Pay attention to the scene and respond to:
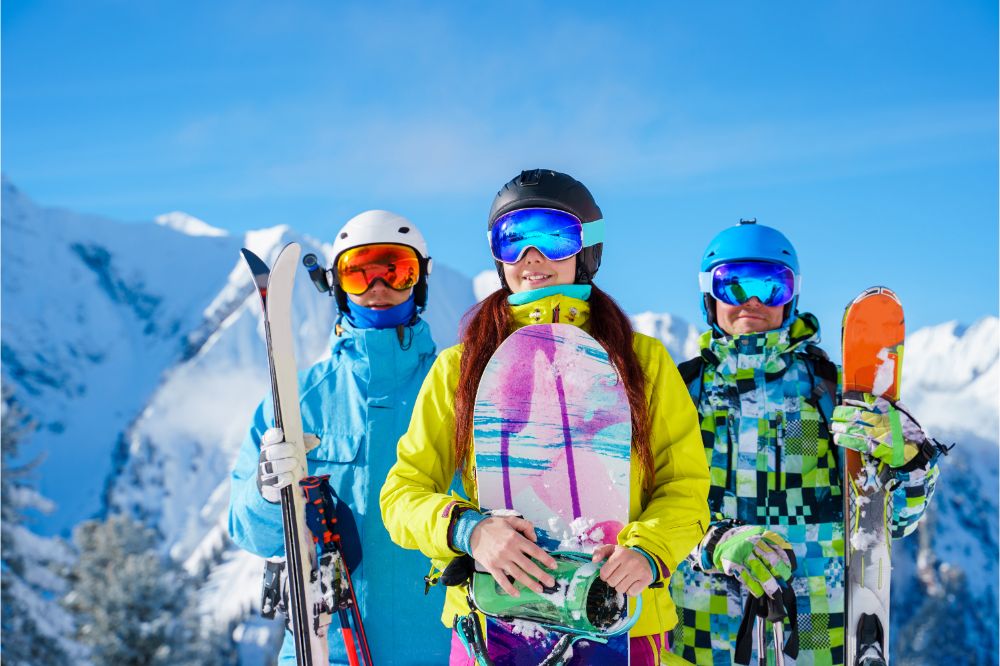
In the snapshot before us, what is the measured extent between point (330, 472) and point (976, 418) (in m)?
143

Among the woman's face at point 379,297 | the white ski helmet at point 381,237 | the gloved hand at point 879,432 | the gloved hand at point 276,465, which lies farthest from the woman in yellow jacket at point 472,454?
the white ski helmet at point 381,237

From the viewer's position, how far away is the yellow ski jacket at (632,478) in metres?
2.09

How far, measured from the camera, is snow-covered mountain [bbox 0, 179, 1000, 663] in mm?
124938

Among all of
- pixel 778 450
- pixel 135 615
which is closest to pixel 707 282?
pixel 778 450

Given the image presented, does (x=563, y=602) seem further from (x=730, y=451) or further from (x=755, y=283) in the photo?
(x=755, y=283)

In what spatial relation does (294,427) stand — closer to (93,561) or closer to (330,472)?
(330,472)

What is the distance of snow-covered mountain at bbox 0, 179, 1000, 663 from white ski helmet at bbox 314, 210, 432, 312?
103 metres

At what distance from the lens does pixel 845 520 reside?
3.22 meters

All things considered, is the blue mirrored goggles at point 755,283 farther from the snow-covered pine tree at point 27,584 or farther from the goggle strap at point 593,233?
the snow-covered pine tree at point 27,584

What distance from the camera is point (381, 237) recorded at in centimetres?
372

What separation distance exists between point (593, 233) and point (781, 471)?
56.5 inches

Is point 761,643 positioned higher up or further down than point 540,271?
further down

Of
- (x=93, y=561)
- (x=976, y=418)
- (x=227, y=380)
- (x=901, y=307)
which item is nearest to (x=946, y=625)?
(x=93, y=561)

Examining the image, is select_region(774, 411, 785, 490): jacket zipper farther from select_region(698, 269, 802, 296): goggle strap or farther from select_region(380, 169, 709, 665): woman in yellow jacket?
select_region(380, 169, 709, 665): woman in yellow jacket
